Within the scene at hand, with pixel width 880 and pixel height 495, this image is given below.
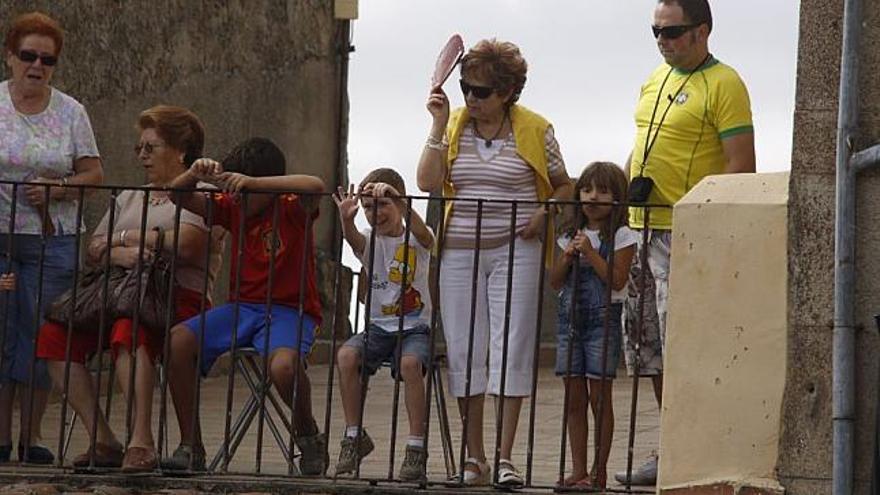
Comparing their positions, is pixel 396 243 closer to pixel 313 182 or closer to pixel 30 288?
pixel 313 182

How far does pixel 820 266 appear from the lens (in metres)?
7.77

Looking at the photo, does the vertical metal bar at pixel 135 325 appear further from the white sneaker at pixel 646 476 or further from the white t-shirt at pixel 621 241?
the white sneaker at pixel 646 476

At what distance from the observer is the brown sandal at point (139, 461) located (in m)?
9.55

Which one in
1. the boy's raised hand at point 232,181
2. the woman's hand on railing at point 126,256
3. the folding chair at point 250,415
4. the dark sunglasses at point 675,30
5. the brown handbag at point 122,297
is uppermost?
the dark sunglasses at point 675,30

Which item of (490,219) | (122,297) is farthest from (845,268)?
(122,297)

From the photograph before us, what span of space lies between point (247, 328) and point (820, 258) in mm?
2856

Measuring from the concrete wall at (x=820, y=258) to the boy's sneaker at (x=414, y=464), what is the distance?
2.03m

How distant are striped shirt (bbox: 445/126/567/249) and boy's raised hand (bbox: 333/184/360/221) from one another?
38cm

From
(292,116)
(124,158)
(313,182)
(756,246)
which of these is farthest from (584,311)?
(292,116)

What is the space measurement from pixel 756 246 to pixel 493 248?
1939 mm

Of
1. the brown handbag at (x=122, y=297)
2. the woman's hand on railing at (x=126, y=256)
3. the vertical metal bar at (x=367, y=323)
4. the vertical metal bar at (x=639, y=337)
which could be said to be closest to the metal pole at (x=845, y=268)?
the vertical metal bar at (x=639, y=337)

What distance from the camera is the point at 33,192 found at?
10.0m

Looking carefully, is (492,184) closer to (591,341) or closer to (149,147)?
(591,341)

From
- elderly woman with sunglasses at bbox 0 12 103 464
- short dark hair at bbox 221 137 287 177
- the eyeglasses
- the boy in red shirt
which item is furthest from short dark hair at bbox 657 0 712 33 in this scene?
elderly woman with sunglasses at bbox 0 12 103 464
